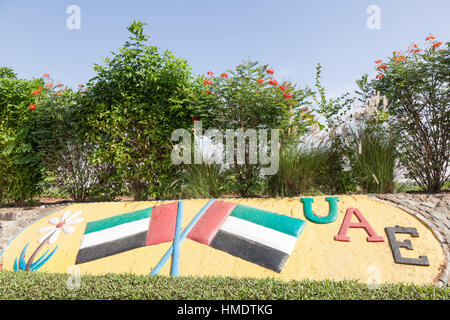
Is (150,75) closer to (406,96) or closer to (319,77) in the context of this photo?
(319,77)

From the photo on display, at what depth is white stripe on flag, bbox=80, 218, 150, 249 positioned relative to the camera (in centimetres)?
420

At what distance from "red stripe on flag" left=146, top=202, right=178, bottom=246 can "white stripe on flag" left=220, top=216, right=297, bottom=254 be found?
77cm

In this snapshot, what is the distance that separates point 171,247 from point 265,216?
140 centimetres

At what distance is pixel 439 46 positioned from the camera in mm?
5555

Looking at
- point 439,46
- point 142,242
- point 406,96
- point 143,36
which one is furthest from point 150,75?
point 439,46

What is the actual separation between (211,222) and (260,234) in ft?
2.46

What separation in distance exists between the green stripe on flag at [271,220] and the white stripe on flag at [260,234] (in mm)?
66

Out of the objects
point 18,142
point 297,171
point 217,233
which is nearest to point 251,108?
point 297,171

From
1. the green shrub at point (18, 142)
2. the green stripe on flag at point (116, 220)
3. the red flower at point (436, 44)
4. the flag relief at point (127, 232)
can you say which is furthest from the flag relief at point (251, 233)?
the green shrub at point (18, 142)

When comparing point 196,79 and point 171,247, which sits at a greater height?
point 196,79

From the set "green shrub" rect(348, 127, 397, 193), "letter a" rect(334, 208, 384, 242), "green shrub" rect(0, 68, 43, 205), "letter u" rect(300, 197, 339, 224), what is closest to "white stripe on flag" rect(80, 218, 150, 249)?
"letter u" rect(300, 197, 339, 224)

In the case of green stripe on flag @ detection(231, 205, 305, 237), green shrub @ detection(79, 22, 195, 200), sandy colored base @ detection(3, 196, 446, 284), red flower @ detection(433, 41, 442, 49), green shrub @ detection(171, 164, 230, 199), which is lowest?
sandy colored base @ detection(3, 196, 446, 284)

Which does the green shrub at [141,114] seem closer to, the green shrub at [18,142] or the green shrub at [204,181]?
the green shrub at [204,181]

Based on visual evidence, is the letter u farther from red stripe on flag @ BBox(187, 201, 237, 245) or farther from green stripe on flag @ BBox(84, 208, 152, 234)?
green stripe on flag @ BBox(84, 208, 152, 234)
